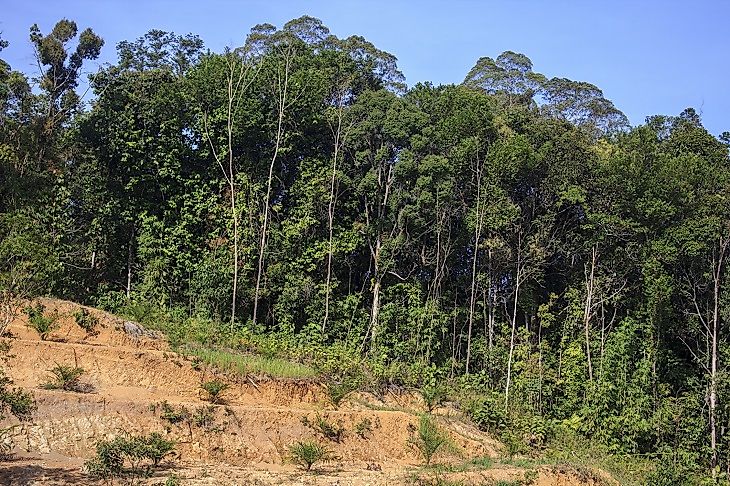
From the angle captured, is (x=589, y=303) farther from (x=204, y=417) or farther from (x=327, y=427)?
(x=204, y=417)

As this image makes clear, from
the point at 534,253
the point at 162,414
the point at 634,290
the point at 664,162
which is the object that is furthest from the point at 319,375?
the point at 664,162

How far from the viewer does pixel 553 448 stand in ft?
63.6

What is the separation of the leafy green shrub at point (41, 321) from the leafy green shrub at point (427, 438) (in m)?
8.36

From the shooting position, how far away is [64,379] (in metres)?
13.8

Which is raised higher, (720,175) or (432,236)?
(720,175)

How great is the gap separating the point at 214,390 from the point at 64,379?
291cm

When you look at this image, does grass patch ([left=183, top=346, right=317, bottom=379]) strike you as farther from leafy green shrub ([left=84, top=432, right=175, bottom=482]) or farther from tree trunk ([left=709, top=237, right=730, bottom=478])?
tree trunk ([left=709, top=237, right=730, bottom=478])

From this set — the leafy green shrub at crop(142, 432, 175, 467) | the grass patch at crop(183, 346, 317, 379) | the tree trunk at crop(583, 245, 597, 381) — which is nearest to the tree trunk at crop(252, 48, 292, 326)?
the grass patch at crop(183, 346, 317, 379)

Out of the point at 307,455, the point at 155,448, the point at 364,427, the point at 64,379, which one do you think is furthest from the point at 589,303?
the point at 155,448

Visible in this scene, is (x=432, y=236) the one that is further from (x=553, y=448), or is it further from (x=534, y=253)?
(x=553, y=448)

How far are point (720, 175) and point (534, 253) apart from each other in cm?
654

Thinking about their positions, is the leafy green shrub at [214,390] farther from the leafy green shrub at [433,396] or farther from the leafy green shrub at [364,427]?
the leafy green shrub at [433,396]

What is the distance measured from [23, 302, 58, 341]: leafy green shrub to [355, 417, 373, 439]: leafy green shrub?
7.13 metres

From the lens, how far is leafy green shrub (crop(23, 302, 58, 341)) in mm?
15477
